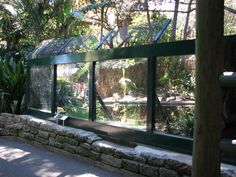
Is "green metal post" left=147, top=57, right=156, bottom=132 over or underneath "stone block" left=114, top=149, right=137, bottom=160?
over

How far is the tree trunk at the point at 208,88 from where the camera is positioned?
1.60 metres

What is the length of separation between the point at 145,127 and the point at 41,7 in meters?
9.12

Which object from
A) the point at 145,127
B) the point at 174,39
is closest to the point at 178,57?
the point at 174,39

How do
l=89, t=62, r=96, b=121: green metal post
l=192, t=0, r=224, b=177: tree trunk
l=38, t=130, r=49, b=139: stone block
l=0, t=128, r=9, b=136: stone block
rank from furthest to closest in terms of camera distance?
l=0, t=128, r=9, b=136: stone block < l=38, t=130, r=49, b=139: stone block < l=89, t=62, r=96, b=121: green metal post < l=192, t=0, r=224, b=177: tree trunk

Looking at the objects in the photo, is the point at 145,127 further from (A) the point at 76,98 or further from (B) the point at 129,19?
(B) the point at 129,19

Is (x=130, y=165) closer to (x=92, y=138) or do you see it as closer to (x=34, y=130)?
(x=92, y=138)

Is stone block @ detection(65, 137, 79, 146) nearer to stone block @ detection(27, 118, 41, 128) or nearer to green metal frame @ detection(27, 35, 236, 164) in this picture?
green metal frame @ detection(27, 35, 236, 164)

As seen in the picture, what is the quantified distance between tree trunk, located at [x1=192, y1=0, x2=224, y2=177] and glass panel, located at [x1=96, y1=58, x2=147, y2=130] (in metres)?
4.77

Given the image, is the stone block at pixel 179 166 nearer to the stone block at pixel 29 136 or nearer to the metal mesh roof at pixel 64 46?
the metal mesh roof at pixel 64 46

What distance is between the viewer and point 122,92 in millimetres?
7059

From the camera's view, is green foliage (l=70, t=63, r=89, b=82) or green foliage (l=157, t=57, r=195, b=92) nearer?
green foliage (l=157, t=57, r=195, b=92)

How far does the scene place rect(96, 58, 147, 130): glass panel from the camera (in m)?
6.56

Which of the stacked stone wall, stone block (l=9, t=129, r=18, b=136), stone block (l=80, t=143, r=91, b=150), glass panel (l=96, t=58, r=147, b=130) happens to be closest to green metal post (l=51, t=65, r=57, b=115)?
the stacked stone wall

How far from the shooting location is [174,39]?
596cm
